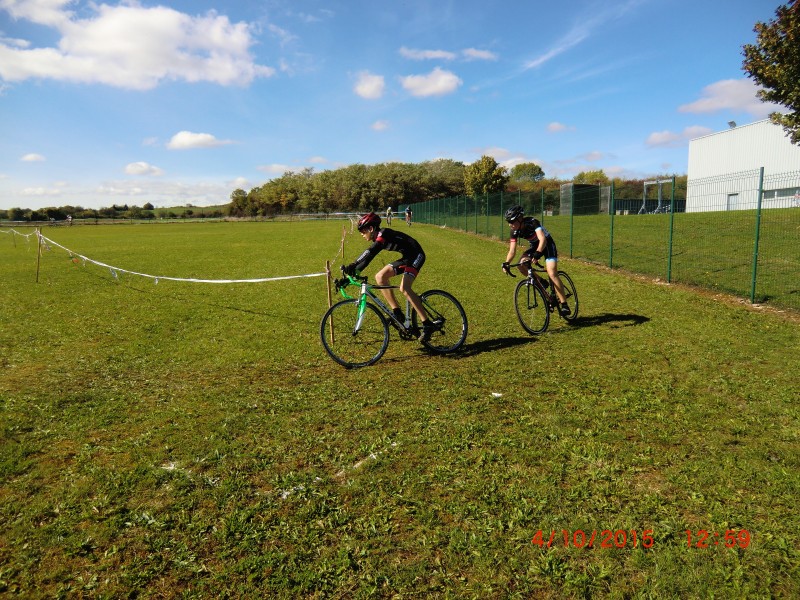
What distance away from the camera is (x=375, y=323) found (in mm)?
6590

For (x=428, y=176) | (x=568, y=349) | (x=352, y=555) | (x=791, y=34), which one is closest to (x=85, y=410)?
(x=352, y=555)

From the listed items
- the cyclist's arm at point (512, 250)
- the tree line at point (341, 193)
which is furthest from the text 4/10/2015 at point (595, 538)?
the tree line at point (341, 193)

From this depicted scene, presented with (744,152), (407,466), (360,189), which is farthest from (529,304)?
(360,189)

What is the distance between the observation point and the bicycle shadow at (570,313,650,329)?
796 cm

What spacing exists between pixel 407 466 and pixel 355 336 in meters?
3.23

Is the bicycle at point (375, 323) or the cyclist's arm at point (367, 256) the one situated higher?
the cyclist's arm at point (367, 256)

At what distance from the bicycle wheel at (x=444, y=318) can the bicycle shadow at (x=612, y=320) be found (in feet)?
7.48

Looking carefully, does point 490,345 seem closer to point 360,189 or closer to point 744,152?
point 744,152

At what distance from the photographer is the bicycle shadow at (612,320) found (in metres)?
7.96

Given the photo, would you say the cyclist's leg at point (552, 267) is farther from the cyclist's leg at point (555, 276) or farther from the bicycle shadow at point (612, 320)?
the bicycle shadow at point (612, 320)

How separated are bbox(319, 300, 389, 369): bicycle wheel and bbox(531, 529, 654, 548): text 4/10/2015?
365cm

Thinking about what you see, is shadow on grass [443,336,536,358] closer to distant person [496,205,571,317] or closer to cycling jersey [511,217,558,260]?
distant person [496,205,571,317]

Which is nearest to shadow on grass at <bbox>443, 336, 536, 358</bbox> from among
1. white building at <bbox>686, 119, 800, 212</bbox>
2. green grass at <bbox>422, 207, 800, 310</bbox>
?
green grass at <bbox>422, 207, 800, 310</bbox>

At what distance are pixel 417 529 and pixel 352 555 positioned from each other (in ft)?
1.43
